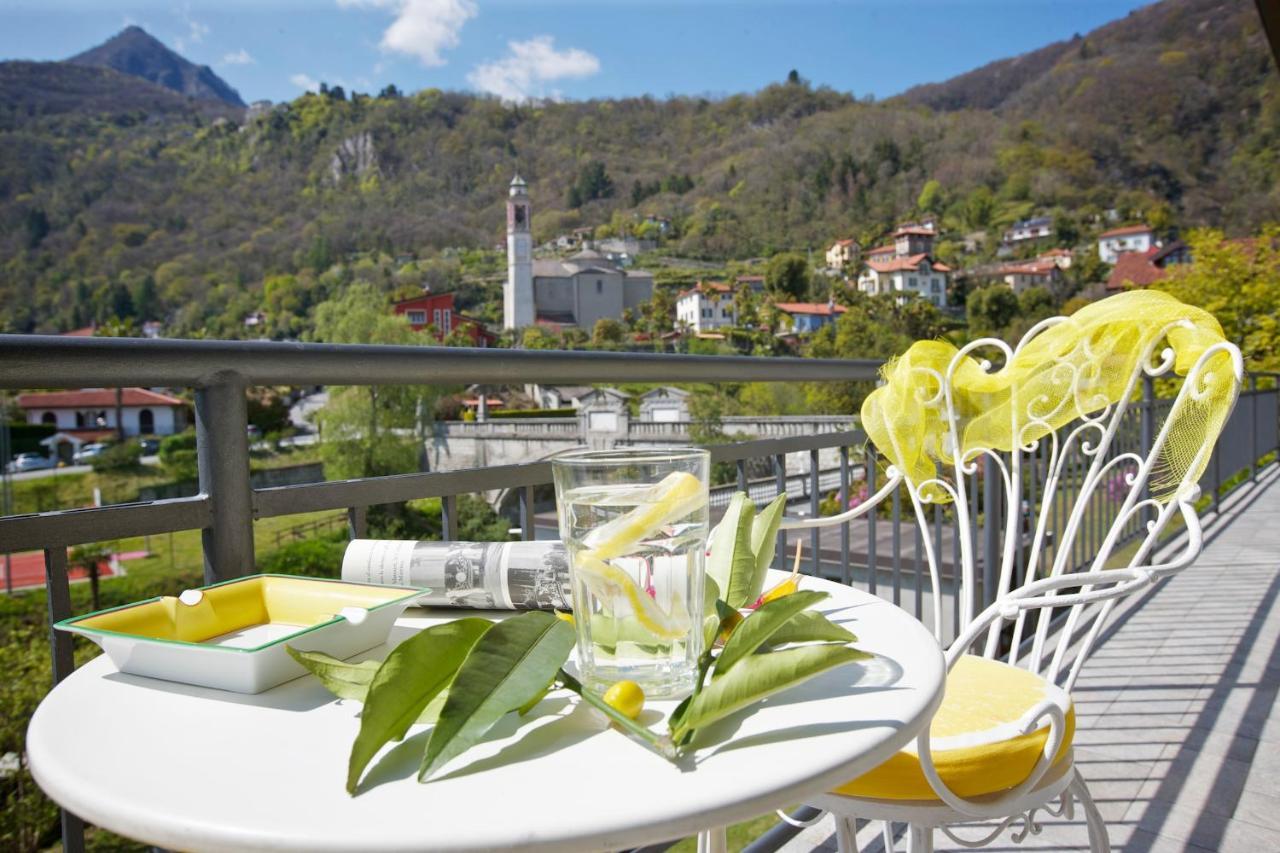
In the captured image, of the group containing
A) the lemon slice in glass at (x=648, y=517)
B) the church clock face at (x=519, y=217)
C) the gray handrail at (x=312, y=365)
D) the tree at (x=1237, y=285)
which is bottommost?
the lemon slice in glass at (x=648, y=517)

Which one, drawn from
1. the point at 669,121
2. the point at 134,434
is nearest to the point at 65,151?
the point at 134,434

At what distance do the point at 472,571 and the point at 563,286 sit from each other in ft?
218

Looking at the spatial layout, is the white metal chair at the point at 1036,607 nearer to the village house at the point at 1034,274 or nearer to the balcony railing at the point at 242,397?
the balcony railing at the point at 242,397

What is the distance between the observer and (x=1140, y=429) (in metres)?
3.95

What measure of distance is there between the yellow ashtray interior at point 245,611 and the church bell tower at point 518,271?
61.0m

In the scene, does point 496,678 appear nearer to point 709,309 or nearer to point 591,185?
point 709,309

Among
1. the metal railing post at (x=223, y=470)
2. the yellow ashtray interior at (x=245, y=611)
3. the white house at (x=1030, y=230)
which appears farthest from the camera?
the white house at (x=1030, y=230)

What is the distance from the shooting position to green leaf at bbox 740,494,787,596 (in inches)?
31.2

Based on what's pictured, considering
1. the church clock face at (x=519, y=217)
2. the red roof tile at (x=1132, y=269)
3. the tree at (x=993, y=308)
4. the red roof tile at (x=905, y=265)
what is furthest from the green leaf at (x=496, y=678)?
the church clock face at (x=519, y=217)

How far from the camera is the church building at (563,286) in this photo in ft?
211

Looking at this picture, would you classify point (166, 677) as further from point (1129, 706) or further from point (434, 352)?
point (1129, 706)

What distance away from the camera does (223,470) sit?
98cm

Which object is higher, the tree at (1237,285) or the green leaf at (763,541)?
the tree at (1237,285)

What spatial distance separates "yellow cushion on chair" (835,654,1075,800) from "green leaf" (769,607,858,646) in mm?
483
